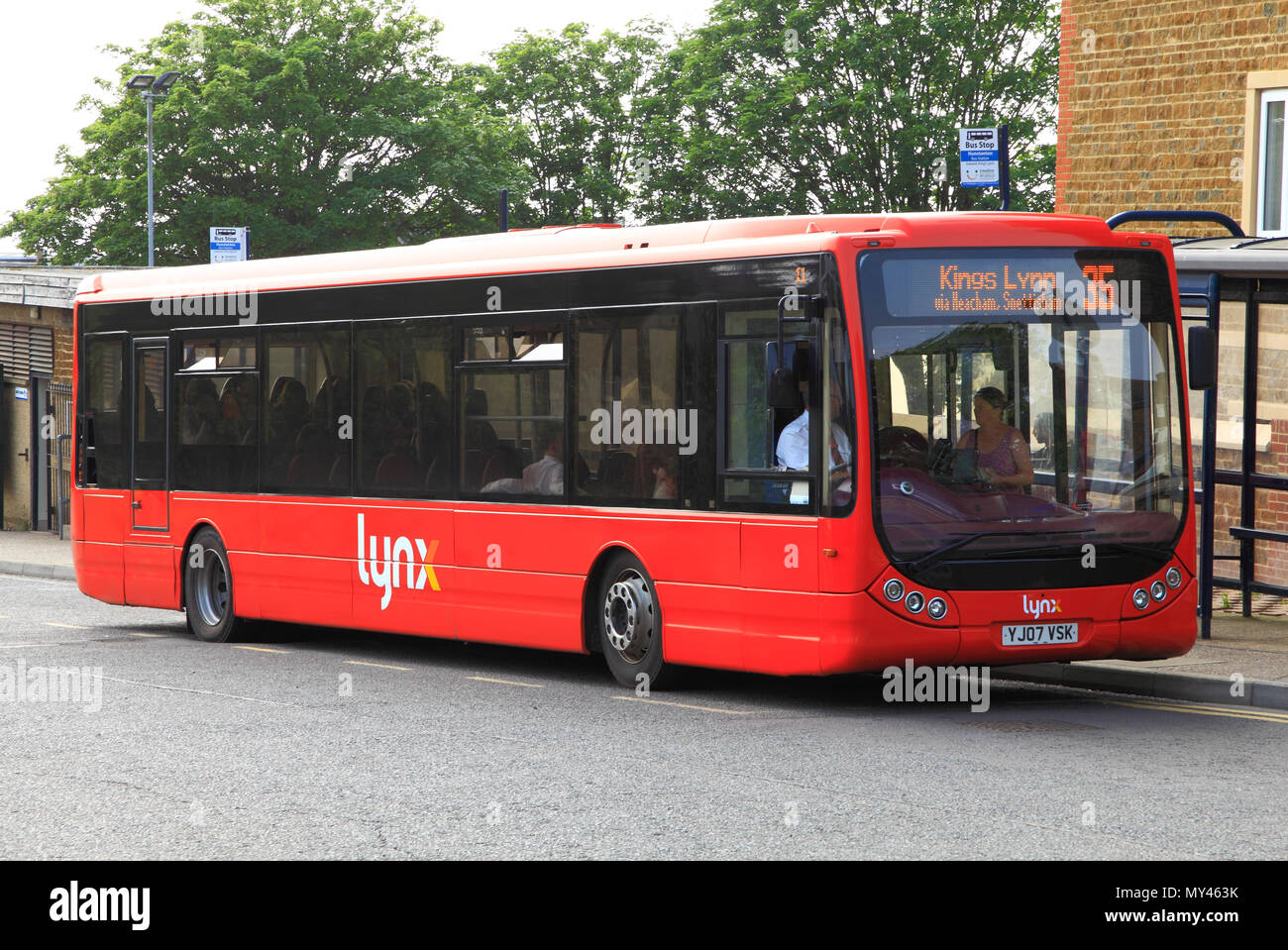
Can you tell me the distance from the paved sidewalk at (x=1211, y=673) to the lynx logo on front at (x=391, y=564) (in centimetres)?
405

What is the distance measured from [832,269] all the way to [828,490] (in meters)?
1.22

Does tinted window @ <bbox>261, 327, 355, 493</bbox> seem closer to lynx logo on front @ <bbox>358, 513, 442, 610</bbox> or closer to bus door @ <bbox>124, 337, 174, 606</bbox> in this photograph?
lynx logo on front @ <bbox>358, 513, 442, 610</bbox>

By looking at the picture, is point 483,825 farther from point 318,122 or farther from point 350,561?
point 318,122

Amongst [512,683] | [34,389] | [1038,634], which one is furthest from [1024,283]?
[34,389]

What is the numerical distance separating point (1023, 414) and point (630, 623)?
2813mm

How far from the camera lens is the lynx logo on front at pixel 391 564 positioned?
44.2 ft

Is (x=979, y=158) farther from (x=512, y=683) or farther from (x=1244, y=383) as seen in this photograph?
(x=512, y=683)

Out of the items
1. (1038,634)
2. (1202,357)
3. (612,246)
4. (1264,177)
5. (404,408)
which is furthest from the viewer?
(1264,177)

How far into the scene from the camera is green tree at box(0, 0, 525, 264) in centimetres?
5200

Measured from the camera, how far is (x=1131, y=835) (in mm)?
7164

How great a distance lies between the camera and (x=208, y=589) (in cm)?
1581

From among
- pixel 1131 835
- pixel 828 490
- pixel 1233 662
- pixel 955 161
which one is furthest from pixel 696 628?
pixel 955 161

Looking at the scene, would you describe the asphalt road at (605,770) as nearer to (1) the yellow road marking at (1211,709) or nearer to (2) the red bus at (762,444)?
(1) the yellow road marking at (1211,709)
